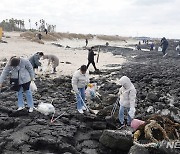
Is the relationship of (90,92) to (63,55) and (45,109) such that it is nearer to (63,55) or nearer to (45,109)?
(45,109)

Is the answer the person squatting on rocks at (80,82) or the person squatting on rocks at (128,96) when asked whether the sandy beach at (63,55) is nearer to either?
the person squatting on rocks at (80,82)

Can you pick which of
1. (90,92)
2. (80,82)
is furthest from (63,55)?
(80,82)

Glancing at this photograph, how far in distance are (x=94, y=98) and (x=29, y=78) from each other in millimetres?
3424

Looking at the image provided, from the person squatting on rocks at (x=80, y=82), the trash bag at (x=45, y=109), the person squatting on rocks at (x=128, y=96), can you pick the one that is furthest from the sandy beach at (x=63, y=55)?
the person squatting on rocks at (x=128, y=96)

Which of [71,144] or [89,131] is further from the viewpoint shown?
[89,131]

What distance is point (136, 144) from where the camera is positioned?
662 cm

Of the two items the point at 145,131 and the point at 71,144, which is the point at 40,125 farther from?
the point at 145,131

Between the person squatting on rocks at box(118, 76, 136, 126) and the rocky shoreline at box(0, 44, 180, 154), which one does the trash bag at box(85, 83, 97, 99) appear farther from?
the person squatting on rocks at box(118, 76, 136, 126)

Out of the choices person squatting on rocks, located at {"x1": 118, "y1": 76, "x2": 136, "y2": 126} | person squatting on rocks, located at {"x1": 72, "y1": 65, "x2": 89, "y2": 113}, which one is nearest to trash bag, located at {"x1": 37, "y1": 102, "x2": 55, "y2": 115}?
person squatting on rocks, located at {"x1": 72, "y1": 65, "x2": 89, "y2": 113}

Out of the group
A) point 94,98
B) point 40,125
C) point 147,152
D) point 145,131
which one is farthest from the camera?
point 94,98

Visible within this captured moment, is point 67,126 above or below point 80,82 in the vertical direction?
below

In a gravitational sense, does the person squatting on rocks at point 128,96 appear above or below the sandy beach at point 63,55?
above

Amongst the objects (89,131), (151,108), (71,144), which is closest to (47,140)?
(71,144)

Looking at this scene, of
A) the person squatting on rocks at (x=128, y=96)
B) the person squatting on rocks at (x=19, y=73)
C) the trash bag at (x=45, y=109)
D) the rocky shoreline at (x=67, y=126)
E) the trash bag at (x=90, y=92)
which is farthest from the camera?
the trash bag at (x=90, y=92)
